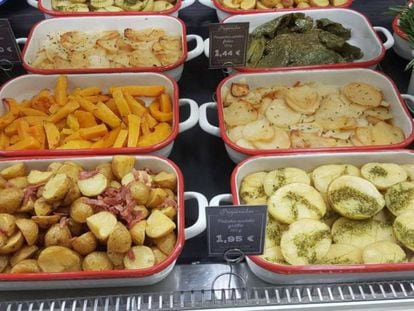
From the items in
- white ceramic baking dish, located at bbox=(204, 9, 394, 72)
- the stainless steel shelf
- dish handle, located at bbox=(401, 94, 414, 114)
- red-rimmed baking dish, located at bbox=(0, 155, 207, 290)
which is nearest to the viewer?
the stainless steel shelf

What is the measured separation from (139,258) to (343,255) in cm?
50

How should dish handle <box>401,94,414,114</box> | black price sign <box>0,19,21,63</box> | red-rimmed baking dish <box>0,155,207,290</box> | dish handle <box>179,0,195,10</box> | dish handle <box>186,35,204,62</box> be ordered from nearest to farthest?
red-rimmed baking dish <box>0,155,207,290</box>, black price sign <box>0,19,21,63</box>, dish handle <box>401,94,414,114</box>, dish handle <box>186,35,204,62</box>, dish handle <box>179,0,195,10</box>

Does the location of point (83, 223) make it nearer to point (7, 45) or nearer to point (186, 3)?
point (7, 45)

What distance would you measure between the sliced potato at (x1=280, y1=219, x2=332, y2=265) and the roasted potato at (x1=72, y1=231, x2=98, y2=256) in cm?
46

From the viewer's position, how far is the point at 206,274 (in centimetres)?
127

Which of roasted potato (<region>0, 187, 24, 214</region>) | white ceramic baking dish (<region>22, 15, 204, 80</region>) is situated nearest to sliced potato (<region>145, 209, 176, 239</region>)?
roasted potato (<region>0, 187, 24, 214</region>)

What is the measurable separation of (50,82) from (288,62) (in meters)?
0.88

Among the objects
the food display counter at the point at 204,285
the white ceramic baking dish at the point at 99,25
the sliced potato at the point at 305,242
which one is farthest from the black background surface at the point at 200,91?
the sliced potato at the point at 305,242

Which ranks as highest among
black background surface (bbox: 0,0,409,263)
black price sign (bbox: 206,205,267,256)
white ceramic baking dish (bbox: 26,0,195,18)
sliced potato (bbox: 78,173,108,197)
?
black price sign (bbox: 206,205,267,256)

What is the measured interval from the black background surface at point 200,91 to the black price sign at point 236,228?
10.0 inches

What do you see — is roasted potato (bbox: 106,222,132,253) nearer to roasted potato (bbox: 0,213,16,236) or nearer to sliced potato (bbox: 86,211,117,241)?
sliced potato (bbox: 86,211,117,241)

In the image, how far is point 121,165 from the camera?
4.48 ft

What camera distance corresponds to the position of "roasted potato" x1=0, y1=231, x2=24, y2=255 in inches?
45.5

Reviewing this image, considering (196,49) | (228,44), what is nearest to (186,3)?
(196,49)
